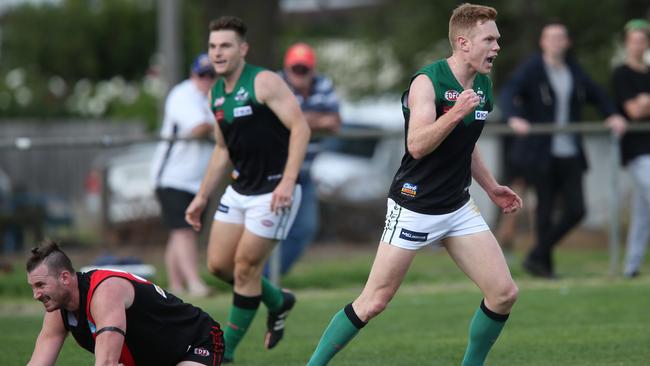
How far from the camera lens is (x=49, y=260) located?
19.4 feet

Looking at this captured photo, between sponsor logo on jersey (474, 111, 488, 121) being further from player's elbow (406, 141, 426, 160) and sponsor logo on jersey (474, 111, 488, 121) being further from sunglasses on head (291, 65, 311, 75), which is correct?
sunglasses on head (291, 65, 311, 75)

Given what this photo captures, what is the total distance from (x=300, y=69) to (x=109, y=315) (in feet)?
18.2

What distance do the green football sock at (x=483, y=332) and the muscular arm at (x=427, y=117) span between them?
40.6 inches

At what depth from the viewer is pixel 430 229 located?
6496mm

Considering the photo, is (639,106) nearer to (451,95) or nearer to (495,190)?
Answer: (495,190)

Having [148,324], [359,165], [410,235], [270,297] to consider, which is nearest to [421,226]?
[410,235]

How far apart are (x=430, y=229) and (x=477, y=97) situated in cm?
83

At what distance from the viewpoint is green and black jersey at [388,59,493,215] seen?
642cm

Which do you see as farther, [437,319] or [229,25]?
[437,319]

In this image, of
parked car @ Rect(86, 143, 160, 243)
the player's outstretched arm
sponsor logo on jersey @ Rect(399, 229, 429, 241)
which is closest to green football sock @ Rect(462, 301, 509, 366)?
sponsor logo on jersey @ Rect(399, 229, 429, 241)

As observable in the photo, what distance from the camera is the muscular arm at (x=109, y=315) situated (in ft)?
19.0

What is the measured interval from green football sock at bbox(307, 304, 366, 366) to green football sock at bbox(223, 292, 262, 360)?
1.43 metres

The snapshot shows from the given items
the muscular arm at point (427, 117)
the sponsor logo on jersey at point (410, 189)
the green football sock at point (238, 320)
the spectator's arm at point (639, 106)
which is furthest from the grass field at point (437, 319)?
the muscular arm at point (427, 117)

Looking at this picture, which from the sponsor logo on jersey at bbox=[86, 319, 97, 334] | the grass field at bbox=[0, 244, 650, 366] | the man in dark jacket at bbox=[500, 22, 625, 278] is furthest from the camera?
the man in dark jacket at bbox=[500, 22, 625, 278]
